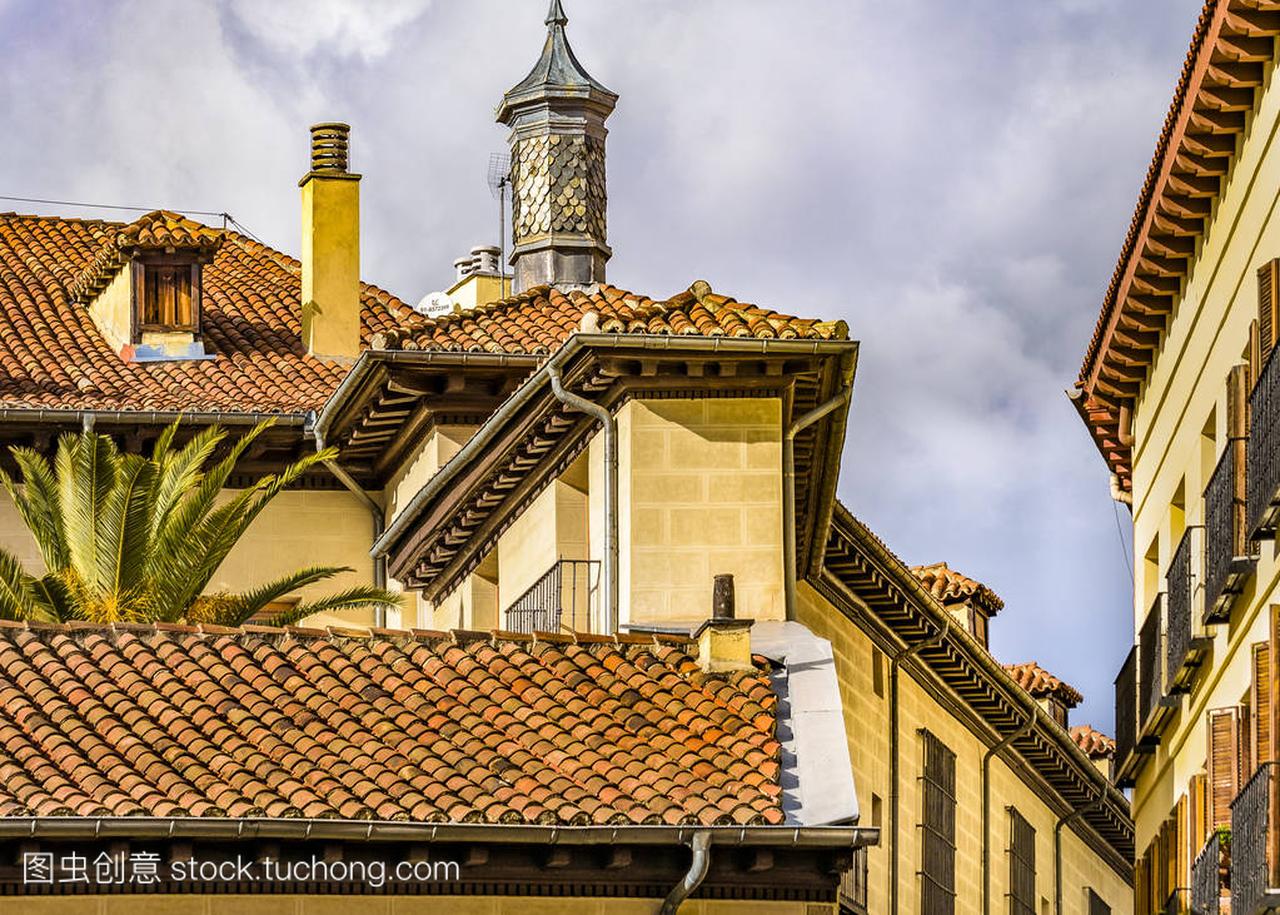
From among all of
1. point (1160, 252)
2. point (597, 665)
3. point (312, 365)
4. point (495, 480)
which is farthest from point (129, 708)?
point (312, 365)

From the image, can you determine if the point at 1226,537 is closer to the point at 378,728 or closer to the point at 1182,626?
the point at 1182,626

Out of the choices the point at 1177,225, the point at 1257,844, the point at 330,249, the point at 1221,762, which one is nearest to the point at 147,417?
the point at 330,249

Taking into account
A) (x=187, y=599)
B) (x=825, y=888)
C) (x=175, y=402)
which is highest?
(x=175, y=402)

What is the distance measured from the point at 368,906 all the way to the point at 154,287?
16.3m

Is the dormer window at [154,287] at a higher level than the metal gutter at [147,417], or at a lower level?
higher

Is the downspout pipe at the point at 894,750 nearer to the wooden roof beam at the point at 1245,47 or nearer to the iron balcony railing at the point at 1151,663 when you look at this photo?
the iron balcony railing at the point at 1151,663

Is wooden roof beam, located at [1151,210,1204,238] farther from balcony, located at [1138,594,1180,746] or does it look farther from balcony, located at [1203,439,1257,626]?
balcony, located at [1203,439,1257,626]

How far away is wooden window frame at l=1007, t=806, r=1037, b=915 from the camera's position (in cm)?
4500

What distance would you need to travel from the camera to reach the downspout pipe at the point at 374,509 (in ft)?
126

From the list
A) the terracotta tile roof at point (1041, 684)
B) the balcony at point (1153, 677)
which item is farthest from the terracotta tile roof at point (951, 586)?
the balcony at point (1153, 677)

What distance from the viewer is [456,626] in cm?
3562

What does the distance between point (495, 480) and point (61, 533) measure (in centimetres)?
369

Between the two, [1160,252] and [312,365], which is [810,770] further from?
[312,365]

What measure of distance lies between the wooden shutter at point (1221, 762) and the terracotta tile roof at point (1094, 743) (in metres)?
23.7
